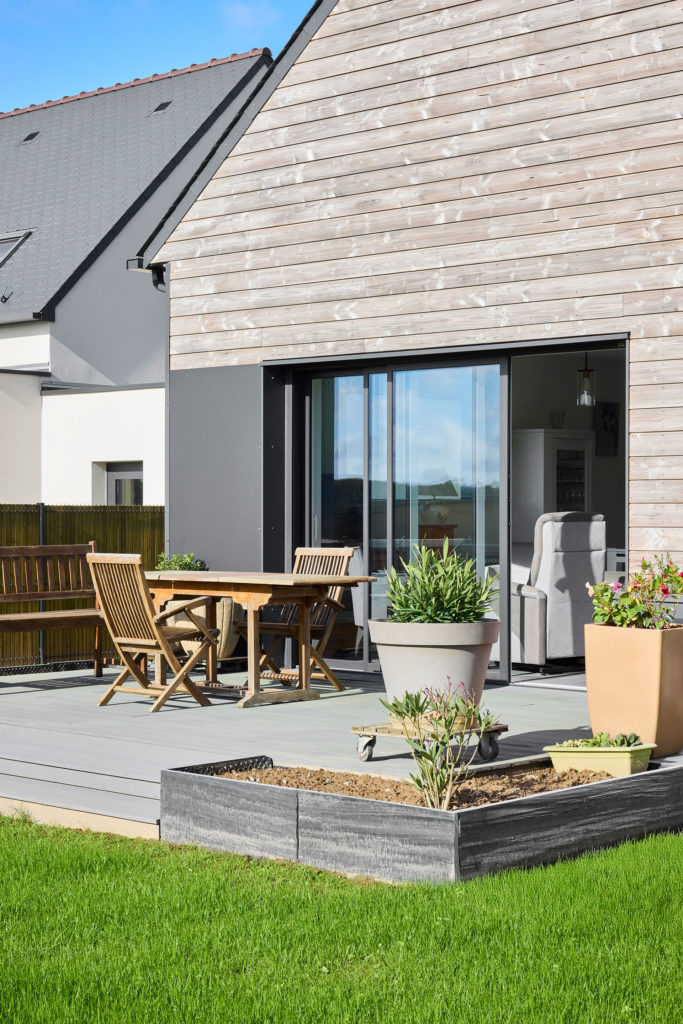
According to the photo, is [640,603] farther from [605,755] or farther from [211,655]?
[211,655]

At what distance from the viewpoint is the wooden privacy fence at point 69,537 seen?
10219 millimetres

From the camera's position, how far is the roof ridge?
19750mm

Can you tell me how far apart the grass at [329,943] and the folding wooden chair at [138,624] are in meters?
2.93

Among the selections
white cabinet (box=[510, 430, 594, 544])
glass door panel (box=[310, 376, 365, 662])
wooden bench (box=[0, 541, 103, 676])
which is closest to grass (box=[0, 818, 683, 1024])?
wooden bench (box=[0, 541, 103, 676])

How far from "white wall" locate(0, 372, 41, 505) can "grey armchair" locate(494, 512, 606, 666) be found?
7.34 meters

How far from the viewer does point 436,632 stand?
6.24 meters

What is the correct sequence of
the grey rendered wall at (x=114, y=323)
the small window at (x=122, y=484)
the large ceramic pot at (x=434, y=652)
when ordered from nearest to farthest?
the large ceramic pot at (x=434, y=652)
the small window at (x=122, y=484)
the grey rendered wall at (x=114, y=323)

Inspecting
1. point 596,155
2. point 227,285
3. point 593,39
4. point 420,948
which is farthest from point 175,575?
point 420,948

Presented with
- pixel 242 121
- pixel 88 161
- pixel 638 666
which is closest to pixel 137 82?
pixel 88 161

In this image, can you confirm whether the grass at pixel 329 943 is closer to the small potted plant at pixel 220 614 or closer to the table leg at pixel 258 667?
the table leg at pixel 258 667

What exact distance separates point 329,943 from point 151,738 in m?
3.10

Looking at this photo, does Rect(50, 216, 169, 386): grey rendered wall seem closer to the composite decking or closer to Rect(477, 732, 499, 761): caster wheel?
the composite decking

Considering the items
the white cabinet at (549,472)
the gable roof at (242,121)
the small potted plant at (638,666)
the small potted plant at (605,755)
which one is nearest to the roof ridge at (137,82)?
the white cabinet at (549,472)

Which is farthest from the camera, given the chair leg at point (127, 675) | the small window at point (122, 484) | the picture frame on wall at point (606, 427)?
the picture frame on wall at point (606, 427)
